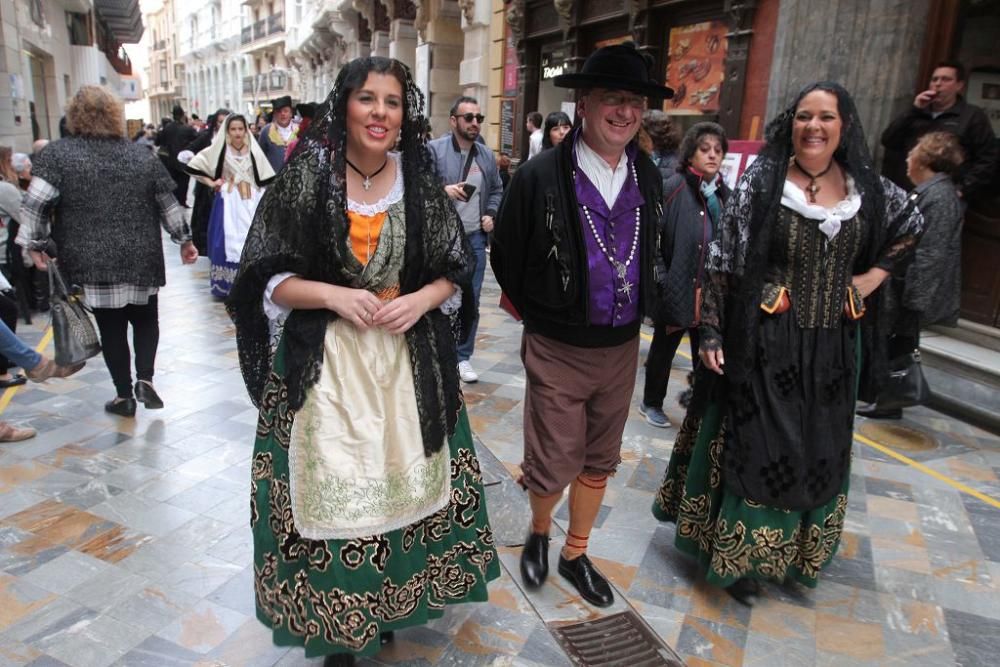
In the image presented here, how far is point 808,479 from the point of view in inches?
101

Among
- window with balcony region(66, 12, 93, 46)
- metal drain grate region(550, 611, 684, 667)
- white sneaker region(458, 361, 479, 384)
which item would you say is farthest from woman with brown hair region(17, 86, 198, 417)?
window with balcony region(66, 12, 93, 46)

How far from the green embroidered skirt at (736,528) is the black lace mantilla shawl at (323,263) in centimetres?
111

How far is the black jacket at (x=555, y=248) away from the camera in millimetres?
2406

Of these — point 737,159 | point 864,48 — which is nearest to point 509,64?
point 864,48

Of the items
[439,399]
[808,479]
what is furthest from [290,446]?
[808,479]

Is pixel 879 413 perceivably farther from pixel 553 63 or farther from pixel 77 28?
pixel 77 28

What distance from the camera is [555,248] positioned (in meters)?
2.42

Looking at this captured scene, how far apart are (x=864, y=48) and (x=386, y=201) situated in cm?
543

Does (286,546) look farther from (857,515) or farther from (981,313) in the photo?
(981,313)

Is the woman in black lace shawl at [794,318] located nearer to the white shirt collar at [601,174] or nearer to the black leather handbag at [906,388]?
the white shirt collar at [601,174]

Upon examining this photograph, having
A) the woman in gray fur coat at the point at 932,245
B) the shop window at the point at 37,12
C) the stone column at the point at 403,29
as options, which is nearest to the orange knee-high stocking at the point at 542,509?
the woman in gray fur coat at the point at 932,245

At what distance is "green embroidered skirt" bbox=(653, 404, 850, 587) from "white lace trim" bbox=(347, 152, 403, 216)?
151cm

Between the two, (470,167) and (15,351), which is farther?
(470,167)

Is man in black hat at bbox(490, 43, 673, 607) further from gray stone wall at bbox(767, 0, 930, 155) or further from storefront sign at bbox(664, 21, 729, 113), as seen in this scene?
storefront sign at bbox(664, 21, 729, 113)
